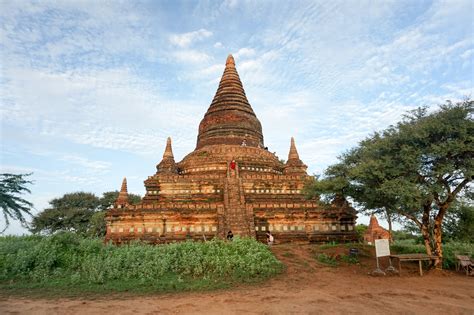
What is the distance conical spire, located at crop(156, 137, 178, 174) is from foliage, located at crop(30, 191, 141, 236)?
40.3 ft

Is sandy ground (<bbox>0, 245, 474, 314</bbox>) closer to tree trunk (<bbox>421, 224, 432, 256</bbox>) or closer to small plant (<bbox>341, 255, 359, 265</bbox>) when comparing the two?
tree trunk (<bbox>421, 224, 432, 256</bbox>)

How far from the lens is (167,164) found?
2875 centimetres

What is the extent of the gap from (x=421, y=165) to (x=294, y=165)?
53.3ft

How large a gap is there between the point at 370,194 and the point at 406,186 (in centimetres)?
191

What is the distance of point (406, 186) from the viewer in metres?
12.3

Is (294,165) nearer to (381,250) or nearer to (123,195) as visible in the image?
(123,195)

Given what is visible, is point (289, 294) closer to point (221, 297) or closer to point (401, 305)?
point (221, 297)

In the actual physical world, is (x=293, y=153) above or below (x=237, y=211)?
above

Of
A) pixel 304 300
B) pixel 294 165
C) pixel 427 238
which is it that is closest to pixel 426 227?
pixel 427 238

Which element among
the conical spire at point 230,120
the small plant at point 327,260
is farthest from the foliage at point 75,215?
the small plant at point 327,260

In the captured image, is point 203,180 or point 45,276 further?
point 203,180

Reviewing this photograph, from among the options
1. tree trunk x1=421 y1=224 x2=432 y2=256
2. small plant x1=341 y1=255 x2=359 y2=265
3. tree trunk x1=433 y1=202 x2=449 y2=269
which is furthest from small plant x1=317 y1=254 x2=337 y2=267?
tree trunk x1=433 y1=202 x2=449 y2=269

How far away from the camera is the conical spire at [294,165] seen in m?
29.0

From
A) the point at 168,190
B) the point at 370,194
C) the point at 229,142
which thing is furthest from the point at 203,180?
the point at 370,194
